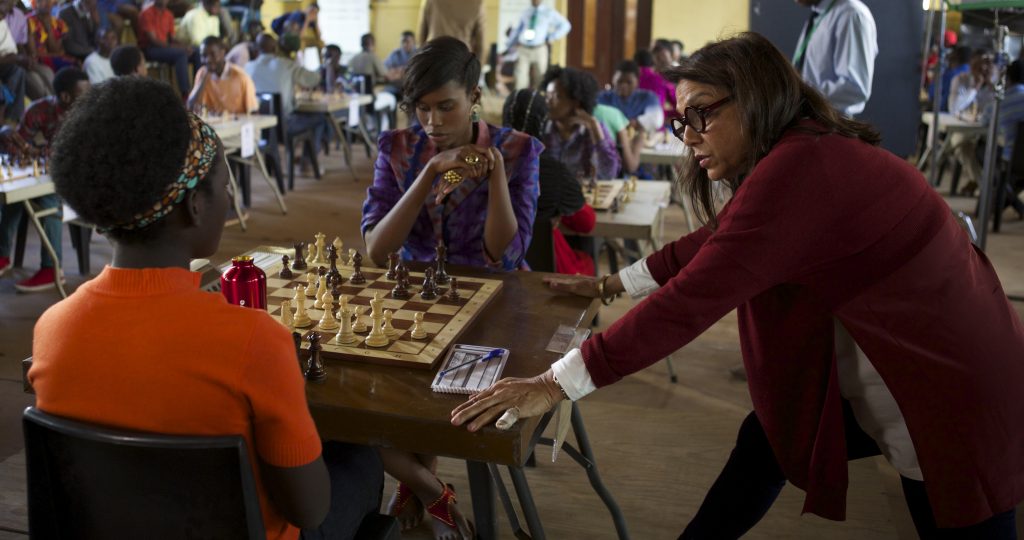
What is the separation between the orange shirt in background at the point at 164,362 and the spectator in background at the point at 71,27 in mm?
7103

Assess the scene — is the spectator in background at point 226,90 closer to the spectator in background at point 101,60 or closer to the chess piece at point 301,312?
the spectator in background at point 101,60

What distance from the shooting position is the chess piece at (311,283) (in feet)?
6.77

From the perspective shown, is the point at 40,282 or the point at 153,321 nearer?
the point at 153,321

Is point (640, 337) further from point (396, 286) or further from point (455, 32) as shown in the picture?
point (455, 32)

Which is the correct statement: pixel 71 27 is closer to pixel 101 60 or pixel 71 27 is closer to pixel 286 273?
pixel 101 60

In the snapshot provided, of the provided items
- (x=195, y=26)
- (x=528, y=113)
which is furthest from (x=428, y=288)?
(x=195, y=26)

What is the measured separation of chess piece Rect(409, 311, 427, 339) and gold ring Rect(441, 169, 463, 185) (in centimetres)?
61

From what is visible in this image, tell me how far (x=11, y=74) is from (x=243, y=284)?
588cm

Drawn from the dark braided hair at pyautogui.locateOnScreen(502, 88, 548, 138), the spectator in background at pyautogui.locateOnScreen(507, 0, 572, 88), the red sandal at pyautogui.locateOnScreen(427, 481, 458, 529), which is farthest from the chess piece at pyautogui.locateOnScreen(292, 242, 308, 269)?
the spectator in background at pyautogui.locateOnScreen(507, 0, 572, 88)

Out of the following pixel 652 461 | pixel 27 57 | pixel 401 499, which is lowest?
pixel 652 461

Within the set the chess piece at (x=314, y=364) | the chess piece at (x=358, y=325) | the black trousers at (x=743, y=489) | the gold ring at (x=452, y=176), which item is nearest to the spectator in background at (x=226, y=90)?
the gold ring at (x=452, y=176)

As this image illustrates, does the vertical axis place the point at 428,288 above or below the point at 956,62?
below

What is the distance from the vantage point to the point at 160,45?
31.6ft

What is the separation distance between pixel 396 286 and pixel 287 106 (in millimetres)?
6148
